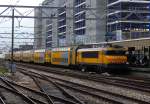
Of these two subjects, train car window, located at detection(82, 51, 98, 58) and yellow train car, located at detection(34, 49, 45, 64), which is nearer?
train car window, located at detection(82, 51, 98, 58)

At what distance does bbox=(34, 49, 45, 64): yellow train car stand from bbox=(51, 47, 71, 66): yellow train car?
719 centimetres

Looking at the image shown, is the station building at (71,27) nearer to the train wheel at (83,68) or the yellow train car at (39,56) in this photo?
the yellow train car at (39,56)

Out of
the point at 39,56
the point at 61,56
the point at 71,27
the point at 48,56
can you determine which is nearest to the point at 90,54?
the point at 61,56

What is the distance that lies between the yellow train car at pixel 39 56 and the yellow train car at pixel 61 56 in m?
7.19

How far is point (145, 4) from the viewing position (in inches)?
3438

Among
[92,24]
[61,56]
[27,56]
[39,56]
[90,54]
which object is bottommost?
[27,56]

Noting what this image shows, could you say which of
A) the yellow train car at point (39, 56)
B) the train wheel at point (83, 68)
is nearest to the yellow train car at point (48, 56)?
the yellow train car at point (39, 56)

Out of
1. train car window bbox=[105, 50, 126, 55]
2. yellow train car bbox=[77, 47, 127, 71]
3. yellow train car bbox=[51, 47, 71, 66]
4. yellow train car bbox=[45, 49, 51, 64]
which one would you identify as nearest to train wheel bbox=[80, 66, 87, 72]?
yellow train car bbox=[77, 47, 127, 71]

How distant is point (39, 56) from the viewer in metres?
65.9

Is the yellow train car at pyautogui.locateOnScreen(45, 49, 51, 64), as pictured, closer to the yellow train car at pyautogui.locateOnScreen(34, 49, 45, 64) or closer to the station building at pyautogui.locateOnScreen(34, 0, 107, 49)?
the yellow train car at pyautogui.locateOnScreen(34, 49, 45, 64)

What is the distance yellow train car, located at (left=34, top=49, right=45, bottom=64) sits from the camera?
63.7 meters

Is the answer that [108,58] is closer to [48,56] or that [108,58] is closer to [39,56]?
[48,56]

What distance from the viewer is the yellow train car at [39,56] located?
63.7 m

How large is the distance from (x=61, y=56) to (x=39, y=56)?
50.9ft
